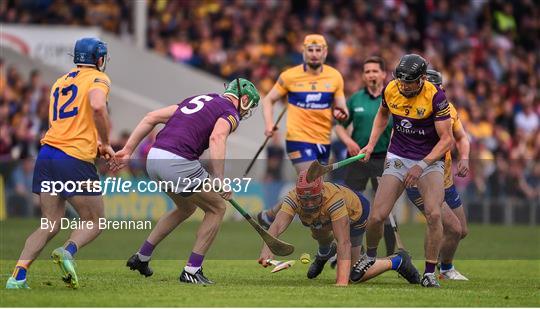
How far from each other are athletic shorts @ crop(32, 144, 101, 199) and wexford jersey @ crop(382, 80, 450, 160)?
330 centimetres

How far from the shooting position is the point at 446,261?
15.0 metres

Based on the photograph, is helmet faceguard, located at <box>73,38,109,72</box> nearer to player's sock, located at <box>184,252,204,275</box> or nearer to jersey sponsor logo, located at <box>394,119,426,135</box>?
player's sock, located at <box>184,252,204,275</box>

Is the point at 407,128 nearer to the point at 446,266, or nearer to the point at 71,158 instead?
the point at 446,266

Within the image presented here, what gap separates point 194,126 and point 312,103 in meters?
3.58

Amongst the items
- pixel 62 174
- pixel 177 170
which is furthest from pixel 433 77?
pixel 62 174

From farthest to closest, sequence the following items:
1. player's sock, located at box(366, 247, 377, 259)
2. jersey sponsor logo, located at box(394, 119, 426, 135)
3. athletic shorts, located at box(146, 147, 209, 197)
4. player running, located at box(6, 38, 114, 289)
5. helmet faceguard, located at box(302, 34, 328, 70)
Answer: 1. helmet faceguard, located at box(302, 34, 328, 70)
2. player's sock, located at box(366, 247, 377, 259)
3. jersey sponsor logo, located at box(394, 119, 426, 135)
4. athletic shorts, located at box(146, 147, 209, 197)
5. player running, located at box(6, 38, 114, 289)

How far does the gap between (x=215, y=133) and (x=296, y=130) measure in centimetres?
371

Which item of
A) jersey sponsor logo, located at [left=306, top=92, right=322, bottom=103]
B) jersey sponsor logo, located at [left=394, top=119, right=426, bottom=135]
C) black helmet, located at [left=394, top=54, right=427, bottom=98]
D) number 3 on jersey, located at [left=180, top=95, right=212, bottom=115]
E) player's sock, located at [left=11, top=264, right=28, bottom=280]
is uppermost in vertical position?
black helmet, located at [left=394, top=54, right=427, bottom=98]

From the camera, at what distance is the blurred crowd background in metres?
26.0

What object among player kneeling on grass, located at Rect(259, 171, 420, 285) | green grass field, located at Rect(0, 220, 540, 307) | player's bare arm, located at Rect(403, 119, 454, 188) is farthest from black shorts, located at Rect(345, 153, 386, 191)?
player's bare arm, located at Rect(403, 119, 454, 188)

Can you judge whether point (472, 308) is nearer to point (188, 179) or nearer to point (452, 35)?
point (188, 179)

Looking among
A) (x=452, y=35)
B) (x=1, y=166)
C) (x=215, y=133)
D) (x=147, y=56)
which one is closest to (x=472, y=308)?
(x=215, y=133)

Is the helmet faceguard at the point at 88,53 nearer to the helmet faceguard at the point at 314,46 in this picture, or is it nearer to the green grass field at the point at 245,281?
the green grass field at the point at 245,281

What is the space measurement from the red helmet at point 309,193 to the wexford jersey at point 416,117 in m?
0.98
